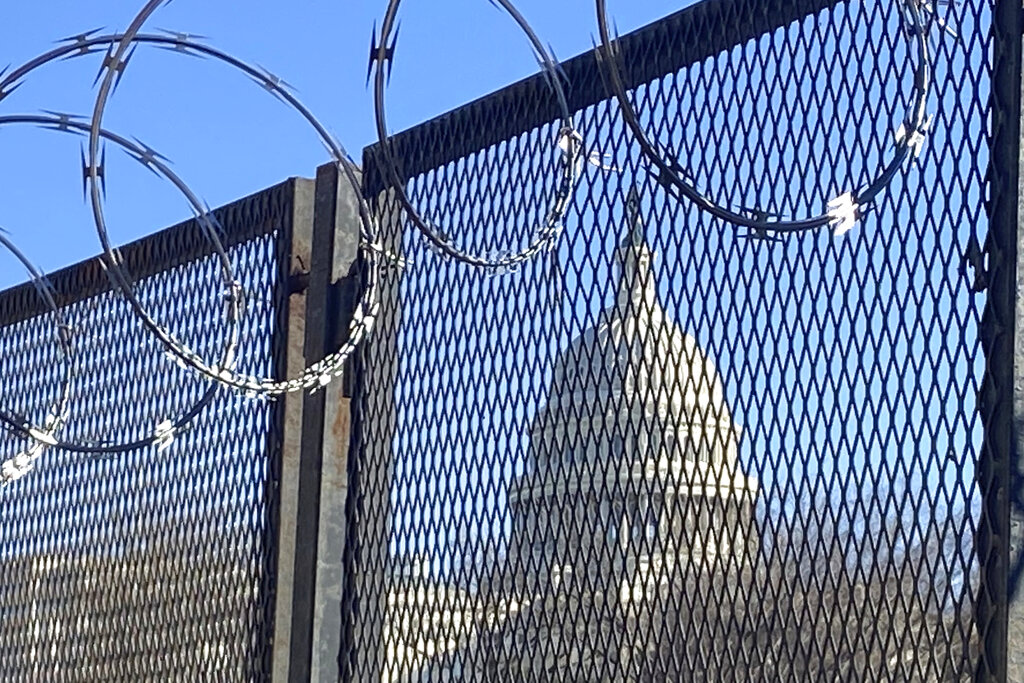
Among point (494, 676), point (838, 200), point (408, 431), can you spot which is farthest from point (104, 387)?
point (838, 200)

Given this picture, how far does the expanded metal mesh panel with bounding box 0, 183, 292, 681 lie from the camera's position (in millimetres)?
10125

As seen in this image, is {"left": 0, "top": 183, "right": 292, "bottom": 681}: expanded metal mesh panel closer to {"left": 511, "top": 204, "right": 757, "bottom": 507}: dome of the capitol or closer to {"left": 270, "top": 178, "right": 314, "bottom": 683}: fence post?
{"left": 270, "top": 178, "right": 314, "bottom": 683}: fence post

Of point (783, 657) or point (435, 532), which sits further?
point (435, 532)

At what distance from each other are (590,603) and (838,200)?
7.14 ft

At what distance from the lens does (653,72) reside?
8.10 m

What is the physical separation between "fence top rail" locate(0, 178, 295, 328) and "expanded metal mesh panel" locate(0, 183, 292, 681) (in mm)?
12

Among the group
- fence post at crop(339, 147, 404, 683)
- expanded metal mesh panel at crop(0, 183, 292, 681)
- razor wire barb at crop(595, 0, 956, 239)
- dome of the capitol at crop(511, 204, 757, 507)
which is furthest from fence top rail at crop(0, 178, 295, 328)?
razor wire barb at crop(595, 0, 956, 239)

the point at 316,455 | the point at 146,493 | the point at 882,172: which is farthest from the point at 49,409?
the point at 882,172

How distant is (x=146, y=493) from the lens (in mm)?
11109

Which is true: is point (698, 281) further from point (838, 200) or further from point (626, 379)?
point (838, 200)

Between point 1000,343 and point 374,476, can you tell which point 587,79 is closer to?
point 374,476

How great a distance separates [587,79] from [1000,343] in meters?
2.60

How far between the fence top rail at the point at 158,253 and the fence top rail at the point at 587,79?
2.79ft

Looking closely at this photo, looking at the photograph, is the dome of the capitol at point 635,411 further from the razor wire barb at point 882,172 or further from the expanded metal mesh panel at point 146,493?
the expanded metal mesh panel at point 146,493
